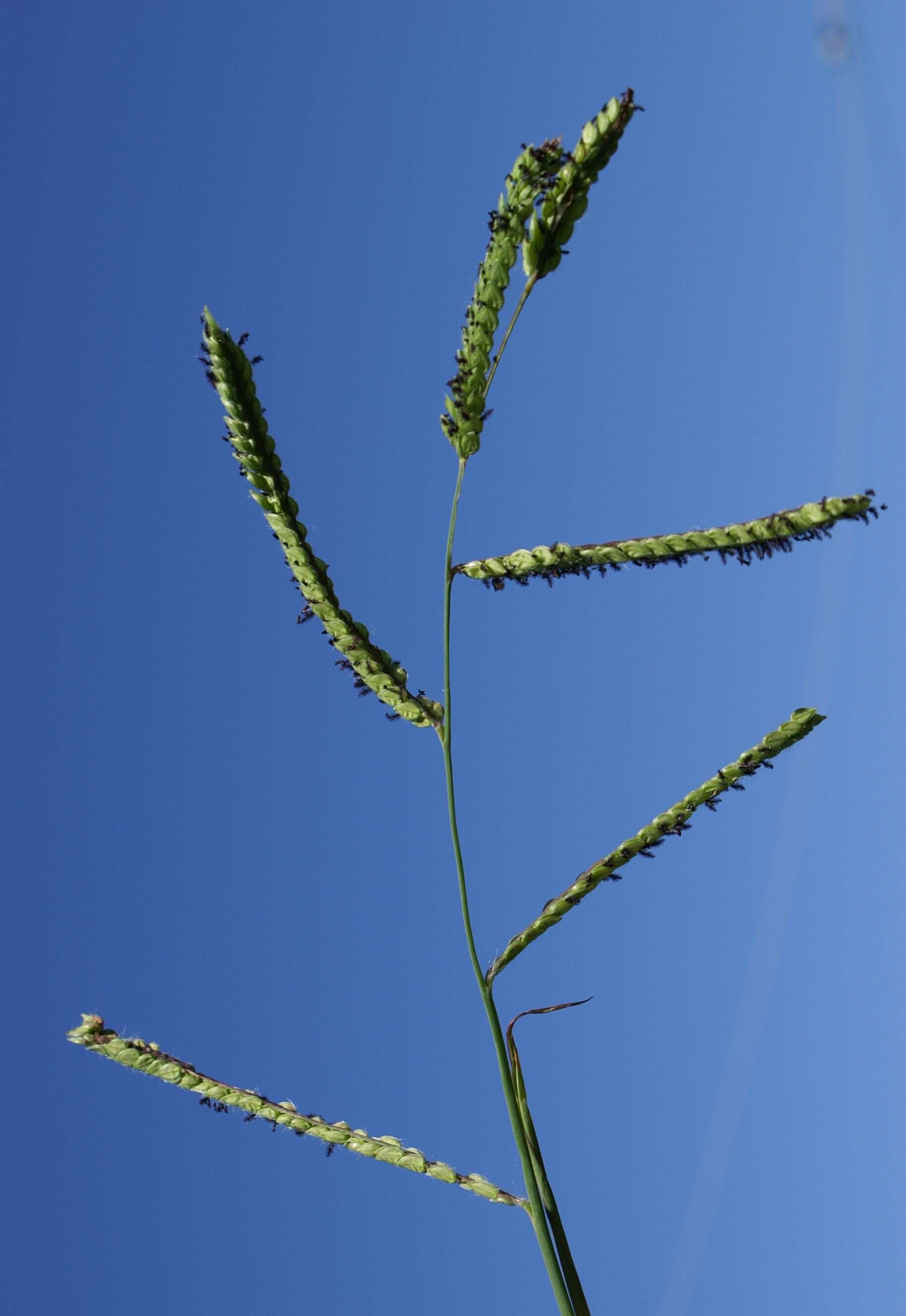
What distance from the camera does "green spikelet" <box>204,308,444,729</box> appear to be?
1487 millimetres

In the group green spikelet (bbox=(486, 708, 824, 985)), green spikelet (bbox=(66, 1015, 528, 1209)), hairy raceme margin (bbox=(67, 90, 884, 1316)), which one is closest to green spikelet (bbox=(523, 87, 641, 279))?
hairy raceme margin (bbox=(67, 90, 884, 1316))

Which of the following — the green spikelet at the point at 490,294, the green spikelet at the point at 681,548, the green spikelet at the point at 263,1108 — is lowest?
the green spikelet at the point at 263,1108

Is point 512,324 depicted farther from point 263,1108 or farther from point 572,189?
point 263,1108

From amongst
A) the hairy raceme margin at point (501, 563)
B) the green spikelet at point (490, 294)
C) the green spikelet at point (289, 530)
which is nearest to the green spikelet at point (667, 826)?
the hairy raceme margin at point (501, 563)

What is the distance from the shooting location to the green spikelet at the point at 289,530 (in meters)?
1.49

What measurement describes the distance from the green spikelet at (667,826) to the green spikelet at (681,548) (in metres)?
0.27

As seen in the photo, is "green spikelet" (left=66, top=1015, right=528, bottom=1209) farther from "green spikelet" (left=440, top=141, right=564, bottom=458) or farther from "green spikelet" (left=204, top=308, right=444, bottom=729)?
"green spikelet" (left=440, top=141, right=564, bottom=458)

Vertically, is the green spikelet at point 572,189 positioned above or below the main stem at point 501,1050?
above

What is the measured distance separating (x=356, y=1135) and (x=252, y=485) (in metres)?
1.02

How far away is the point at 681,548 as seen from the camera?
158cm

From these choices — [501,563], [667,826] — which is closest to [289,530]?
[501,563]

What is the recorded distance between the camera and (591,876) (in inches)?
65.8

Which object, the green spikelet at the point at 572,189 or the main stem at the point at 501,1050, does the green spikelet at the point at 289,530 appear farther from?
the green spikelet at the point at 572,189

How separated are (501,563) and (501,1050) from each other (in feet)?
2.34
